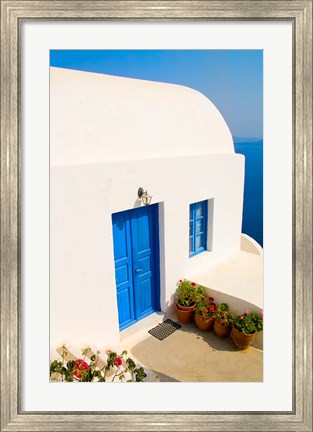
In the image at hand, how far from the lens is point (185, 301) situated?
643 centimetres

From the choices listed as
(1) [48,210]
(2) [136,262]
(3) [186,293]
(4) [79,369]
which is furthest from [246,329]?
(1) [48,210]

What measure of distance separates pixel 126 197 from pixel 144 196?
376 millimetres

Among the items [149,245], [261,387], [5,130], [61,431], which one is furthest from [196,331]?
[5,130]

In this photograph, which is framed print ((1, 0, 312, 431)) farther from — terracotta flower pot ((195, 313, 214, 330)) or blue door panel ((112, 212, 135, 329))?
terracotta flower pot ((195, 313, 214, 330))

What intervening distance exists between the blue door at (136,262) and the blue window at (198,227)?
4.29ft

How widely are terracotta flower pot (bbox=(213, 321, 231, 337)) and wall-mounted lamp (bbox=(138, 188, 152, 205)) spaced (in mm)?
2667

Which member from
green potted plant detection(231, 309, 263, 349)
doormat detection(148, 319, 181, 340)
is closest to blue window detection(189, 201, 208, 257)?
doormat detection(148, 319, 181, 340)

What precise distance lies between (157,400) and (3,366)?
1.41m

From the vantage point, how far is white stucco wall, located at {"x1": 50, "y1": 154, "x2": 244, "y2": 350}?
447cm

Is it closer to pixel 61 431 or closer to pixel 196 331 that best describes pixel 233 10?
pixel 61 431

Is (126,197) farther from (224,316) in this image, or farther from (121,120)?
(224,316)

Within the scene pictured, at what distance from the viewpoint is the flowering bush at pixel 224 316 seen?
5.86 metres

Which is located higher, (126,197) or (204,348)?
(126,197)

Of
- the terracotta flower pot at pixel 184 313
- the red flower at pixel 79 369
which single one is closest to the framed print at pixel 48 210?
the red flower at pixel 79 369
